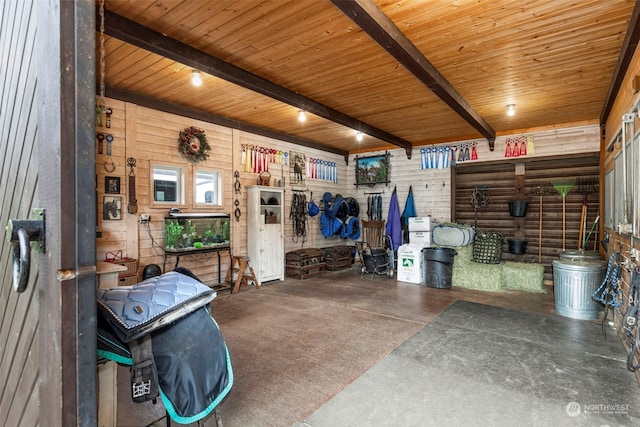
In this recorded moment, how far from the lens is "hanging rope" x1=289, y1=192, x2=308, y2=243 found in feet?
24.5

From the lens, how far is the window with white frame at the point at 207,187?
5652 mm

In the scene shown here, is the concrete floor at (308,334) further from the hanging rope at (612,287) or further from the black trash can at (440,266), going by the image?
the hanging rope at (612,287)

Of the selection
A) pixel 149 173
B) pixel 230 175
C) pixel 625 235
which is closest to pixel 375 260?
pixel 230 175

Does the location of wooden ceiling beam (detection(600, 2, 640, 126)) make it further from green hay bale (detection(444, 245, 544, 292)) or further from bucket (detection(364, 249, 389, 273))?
bucket (detection(364, 249, 389, 273))

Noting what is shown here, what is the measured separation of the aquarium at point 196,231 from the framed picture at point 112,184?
0.79 meters

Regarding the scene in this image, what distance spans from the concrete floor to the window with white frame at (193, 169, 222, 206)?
162 centimetres

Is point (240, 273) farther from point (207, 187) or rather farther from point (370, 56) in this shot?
point (370, 56)

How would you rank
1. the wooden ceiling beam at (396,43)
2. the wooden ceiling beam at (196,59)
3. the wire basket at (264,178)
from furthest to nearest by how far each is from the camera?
1. the wire basket at (264,178)
2. the wooden ceiling beam at (196,59)
3. the wooden ceiling beam at (396,43)

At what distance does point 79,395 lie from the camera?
87 cm

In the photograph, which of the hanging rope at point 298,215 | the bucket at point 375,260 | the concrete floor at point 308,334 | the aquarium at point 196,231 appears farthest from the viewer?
the hanging rope at point 298,215

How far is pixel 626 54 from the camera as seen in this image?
3.28 m

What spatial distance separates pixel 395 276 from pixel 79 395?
21.5 feet

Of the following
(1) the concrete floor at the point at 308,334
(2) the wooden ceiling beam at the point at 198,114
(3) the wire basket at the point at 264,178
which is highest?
(2) the wooden ceiling beam at the point at 198,114

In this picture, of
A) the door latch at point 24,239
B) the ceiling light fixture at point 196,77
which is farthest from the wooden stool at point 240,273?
the door latch at point 24,239
